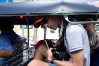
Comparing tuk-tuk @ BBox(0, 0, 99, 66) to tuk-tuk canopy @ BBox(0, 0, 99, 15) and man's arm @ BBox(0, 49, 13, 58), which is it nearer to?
tuk-tuk canopy @ BBox(0, 0, 99, 15)

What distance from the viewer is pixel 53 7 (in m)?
2.74

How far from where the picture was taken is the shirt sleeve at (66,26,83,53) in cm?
277

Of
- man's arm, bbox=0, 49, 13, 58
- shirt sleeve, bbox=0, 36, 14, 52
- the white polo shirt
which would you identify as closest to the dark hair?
shirt sleeve, bbox=0, 36, 14, 52

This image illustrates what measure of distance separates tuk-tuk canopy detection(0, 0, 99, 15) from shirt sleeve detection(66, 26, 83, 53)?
20cm

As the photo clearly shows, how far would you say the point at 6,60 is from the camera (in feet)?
12.0

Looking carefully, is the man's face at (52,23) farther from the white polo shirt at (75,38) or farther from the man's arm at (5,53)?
the man's arm at (5,53)

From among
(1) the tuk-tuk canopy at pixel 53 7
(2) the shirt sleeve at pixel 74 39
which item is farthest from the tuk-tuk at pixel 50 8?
(2) the shirt sleeve at pixel 74 39

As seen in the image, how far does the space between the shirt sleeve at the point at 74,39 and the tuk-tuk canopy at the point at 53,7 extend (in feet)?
0.67

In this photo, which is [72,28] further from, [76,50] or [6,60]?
[6,60]

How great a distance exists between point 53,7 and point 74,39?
0.35 metres

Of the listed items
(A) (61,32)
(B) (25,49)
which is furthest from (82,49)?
(B) (25,49)

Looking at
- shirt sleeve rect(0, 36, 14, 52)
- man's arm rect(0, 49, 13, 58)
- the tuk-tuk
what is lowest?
man's arm rect(0, 49, 13, 58)

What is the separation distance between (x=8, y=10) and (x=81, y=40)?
2.42ft

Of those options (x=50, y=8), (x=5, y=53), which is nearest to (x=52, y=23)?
(x=50, y=8)
